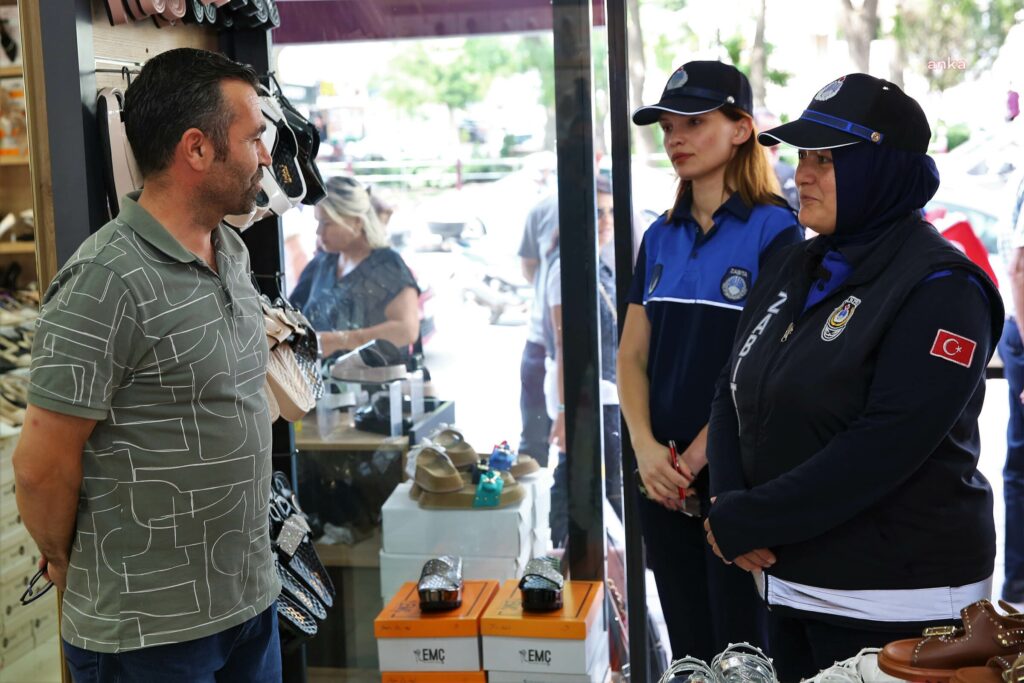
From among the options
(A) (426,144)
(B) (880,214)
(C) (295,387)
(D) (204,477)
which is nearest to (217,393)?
(D) (204,477)

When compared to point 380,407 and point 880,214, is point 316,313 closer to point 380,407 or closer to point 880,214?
point 380,407

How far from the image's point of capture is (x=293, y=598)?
2596mm

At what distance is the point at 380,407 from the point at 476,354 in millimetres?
342

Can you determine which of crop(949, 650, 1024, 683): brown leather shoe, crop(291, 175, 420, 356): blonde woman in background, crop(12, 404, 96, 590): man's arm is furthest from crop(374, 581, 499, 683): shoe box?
crop(949, 650, 1024, 683): brown leather shoe

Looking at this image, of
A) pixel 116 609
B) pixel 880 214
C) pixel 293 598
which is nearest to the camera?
pixel 116 609

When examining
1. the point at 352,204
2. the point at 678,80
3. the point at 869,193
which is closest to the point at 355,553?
the point at 352,204

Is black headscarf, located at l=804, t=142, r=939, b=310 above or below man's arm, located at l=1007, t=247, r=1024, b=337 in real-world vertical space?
above

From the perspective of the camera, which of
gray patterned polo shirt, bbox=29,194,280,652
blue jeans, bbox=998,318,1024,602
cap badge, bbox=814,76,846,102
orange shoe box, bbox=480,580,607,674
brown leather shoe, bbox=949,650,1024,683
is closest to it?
brown leather shoe, bbox=949,650,1024,683

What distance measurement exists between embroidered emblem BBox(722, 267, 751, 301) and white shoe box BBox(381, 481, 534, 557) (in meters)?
1.01

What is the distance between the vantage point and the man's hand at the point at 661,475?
2.56 metres

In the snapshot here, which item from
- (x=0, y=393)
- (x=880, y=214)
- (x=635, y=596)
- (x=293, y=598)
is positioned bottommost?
(x=635, y=596)

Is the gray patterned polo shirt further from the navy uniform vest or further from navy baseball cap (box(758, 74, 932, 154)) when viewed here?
navy baseball cap (box(758, 74, 932, 154))

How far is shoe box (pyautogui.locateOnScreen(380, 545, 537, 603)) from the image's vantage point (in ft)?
10.5

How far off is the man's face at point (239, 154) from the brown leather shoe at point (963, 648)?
50.3 inches
